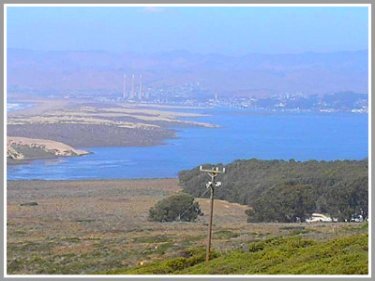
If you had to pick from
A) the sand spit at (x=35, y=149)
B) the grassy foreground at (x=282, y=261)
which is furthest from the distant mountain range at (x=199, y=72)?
the grassy foreground at (x=282, y=261)

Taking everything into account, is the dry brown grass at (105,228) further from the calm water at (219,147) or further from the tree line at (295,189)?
the tree line at (295,189)

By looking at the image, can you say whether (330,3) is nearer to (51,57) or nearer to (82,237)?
(82,237)

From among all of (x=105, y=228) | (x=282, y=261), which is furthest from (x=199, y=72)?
(x=282, y=261)

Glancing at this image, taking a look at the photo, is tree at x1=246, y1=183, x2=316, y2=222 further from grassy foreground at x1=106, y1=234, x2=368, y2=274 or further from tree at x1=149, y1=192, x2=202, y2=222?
grassy foreground at x1=106, y1=234, x2=368, y2=274

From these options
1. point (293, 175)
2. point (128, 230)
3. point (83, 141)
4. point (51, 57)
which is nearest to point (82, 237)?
point (128, 230)

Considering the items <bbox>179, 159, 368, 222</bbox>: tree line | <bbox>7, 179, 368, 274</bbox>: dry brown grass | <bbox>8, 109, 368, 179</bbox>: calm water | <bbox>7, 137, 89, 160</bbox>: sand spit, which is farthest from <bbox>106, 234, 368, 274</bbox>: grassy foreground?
<bbox>179, 159, 368, 222</bbox>: tree line
